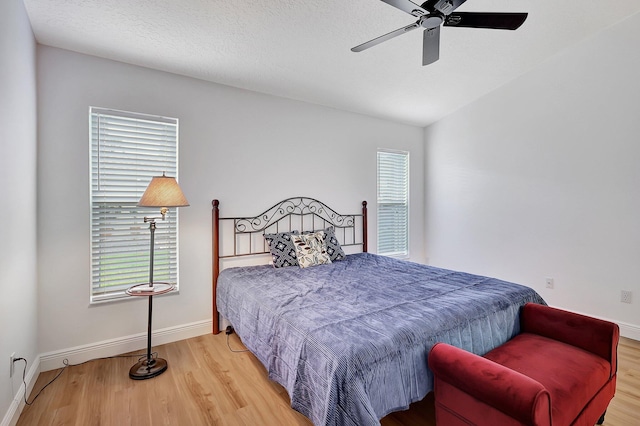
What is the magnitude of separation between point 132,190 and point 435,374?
277 centimetres

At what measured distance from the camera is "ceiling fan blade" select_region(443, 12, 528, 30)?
176 cm

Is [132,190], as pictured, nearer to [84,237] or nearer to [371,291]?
[84,237]

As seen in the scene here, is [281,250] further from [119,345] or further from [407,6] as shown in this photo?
[407,6]

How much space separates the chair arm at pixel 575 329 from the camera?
176 cm

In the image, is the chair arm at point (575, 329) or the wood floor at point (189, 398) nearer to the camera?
the chair arm at point (575, 329)

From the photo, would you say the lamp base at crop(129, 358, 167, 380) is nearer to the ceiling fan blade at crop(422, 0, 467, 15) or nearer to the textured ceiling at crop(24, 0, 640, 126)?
the textured ceiling at crop(24, 0, 640, 126)

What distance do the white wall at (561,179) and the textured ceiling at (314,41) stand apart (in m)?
0.34

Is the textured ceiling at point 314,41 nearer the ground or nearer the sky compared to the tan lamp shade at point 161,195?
nearer the sky

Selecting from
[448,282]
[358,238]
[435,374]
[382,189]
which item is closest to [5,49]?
[435,374]

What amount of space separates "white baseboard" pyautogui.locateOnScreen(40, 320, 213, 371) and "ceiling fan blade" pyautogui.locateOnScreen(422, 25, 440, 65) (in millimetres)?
3101

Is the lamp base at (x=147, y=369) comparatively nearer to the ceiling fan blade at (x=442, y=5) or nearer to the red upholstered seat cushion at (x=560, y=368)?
the red upholstered seat cushion at (x=560, y=368)

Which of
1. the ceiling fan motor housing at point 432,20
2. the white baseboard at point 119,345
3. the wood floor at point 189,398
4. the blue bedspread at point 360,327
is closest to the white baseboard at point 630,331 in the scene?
the wood floor at point 189,398

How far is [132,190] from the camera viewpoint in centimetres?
275

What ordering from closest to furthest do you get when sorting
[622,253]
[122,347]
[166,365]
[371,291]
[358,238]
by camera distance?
[371,291]
[166,365]
[122,347]
[622,253]
[358,238]
